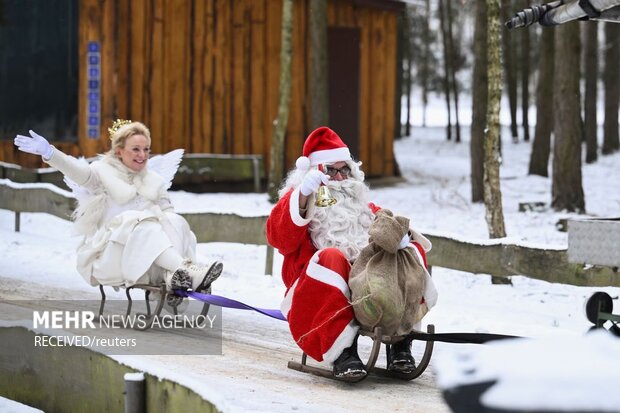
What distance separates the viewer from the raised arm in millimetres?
7887

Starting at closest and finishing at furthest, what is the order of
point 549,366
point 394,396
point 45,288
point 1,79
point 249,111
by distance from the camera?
point 549,366, point 394,396, point 45,288, point 1,79, point 249,111

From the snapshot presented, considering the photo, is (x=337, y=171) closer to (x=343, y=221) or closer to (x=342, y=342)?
(x=343, y=221)

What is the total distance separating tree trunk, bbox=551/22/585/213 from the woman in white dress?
32.4ft

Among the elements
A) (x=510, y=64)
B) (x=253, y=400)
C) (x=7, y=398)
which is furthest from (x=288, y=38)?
(x=510, y=64)

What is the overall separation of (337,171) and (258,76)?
44.4 ft

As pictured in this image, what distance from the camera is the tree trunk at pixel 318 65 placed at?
18906 mm

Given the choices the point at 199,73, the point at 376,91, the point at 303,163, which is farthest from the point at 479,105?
the point at 303,163

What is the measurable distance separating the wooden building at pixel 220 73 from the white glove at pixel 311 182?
11.5 metres

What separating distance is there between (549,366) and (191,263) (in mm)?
6241

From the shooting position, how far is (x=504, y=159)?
31.7 metres

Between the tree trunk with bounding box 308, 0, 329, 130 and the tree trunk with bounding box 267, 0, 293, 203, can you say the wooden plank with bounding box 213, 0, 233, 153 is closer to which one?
the tree trunk with bounding box 308, 0, 329, 130

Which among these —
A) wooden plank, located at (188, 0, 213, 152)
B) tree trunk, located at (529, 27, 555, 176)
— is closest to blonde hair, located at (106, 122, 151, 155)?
wooden plank, located at (188, 0, 213, 152)

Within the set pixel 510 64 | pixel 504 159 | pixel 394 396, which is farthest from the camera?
pixel 510 64

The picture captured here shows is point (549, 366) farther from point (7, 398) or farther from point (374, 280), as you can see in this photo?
point (7, 398)
